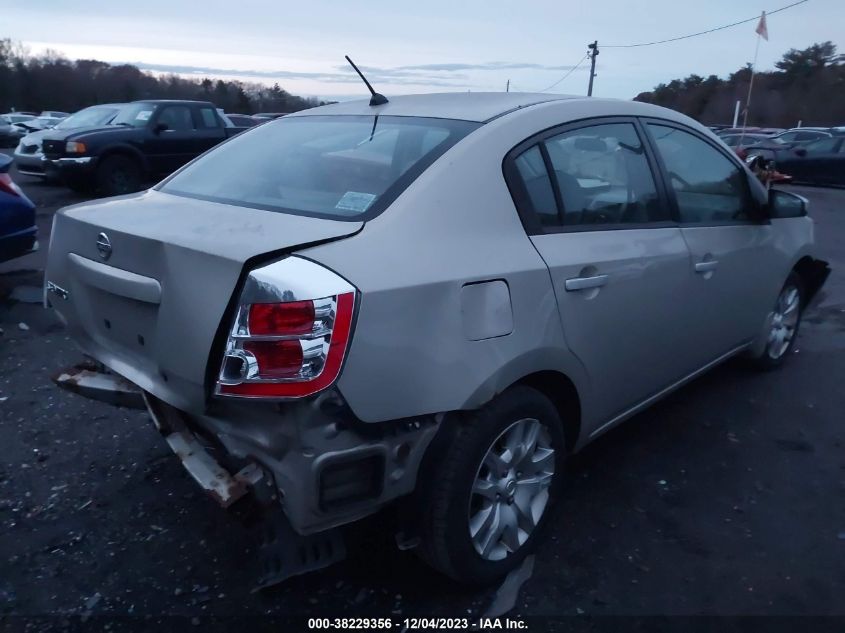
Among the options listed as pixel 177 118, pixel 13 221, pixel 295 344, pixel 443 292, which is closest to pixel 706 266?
pixel 443 292

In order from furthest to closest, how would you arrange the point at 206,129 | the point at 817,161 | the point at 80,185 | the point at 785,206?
1. the point at 817,161
2. the point at 206,129
3. the point at 80,185
4. the point at 785,206

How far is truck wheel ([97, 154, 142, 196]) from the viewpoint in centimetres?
1181

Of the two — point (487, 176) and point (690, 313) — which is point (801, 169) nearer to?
point (690, 313)

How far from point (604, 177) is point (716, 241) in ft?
2.97

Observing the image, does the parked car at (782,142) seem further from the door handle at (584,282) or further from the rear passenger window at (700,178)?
the door handle at (584,282)

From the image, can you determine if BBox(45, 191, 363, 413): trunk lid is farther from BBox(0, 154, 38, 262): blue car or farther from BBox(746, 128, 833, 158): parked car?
BBox(746, 128, 833, 158): parked car

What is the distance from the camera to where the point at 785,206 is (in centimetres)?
430

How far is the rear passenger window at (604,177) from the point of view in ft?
9.75

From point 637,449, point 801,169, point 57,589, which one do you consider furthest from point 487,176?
point 801,169

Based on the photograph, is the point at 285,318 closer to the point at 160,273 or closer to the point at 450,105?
the point at 160,273

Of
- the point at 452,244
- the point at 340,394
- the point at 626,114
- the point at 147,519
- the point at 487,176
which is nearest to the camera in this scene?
the point at 340,394

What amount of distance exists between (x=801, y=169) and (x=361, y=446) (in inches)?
787

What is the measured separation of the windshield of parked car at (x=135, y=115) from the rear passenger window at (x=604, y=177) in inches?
429

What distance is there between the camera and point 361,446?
2.22 meters
